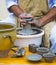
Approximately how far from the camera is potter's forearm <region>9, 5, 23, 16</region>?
2016 millimetres

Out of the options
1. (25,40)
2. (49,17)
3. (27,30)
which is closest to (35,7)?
(49,17)

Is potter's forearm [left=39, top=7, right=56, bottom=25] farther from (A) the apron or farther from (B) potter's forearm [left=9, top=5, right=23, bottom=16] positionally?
(B) potter's forearm [left=9, top=5, right=23, bottom=16]

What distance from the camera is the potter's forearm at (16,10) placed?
6.61 ft

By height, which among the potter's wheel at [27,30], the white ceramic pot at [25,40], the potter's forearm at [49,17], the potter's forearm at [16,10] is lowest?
the white ceramic pot at [25,40]

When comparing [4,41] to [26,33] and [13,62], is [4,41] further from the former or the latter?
[26,33]

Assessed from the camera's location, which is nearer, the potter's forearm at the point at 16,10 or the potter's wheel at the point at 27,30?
the potter's wheel at the point at 27,30

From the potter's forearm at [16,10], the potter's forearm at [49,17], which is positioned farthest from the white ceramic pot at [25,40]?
the potter's forearm at [16,10]

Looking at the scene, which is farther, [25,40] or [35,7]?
[35,7]

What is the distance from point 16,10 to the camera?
204 centimetres

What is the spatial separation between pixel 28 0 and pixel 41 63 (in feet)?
3.11

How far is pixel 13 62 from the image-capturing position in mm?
1282

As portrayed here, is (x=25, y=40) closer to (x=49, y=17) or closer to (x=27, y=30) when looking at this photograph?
(x=27, y=30)

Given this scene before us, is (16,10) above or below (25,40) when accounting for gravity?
above

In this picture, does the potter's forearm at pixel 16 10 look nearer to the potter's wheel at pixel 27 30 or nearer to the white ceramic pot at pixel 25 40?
the potter's wheel at pixel 27 30
